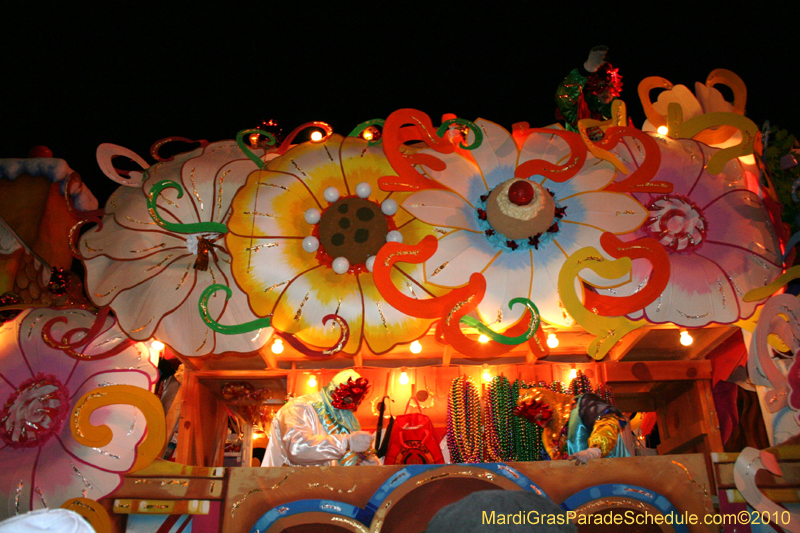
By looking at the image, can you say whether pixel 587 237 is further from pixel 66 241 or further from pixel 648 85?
pixel 66 241

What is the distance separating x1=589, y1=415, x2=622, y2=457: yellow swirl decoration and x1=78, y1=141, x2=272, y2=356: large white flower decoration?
1274 mm

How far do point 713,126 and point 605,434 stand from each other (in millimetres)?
1321

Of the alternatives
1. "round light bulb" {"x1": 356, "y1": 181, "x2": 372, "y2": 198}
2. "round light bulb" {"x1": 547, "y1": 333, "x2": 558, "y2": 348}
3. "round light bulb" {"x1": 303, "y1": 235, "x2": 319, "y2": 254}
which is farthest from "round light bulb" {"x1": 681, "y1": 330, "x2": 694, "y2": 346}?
"round light bulb" {"x1": 303, "y1": 235, "x2": 319, "y2": 254}

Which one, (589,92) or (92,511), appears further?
(589,92)

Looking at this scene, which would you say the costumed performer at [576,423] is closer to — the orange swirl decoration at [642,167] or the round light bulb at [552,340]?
the round light bulb at [552,340]

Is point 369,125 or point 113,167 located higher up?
point 369,125

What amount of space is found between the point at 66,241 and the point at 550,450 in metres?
2.29

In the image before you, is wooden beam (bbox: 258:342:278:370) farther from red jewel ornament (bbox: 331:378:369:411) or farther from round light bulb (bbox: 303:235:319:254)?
round light bulb (bbox: 303:235:319:254)

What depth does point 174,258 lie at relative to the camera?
2.13 m

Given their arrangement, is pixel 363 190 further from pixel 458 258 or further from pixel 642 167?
pixel 642 167

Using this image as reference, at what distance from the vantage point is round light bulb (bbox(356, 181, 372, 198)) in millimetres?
2059

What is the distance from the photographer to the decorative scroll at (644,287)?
6.39 feet

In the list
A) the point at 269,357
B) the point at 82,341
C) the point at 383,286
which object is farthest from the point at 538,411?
the point at 82,341

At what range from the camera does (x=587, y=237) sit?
2.06 metres
